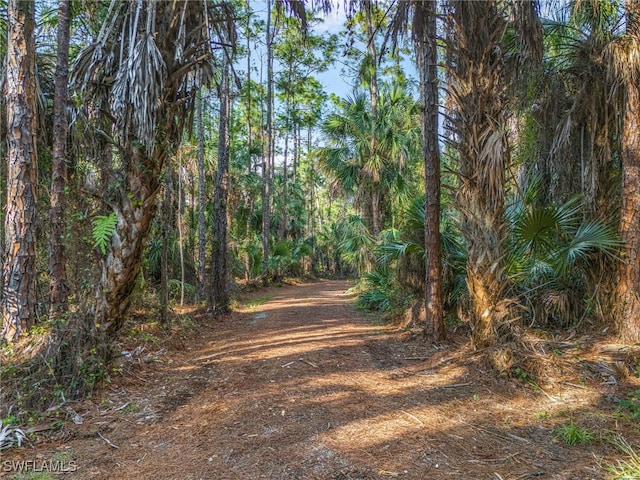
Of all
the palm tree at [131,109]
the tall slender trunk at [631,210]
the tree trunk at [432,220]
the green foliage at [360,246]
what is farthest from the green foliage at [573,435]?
the green foliage at [360,246]

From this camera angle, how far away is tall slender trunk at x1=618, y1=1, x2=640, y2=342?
16.2 ft

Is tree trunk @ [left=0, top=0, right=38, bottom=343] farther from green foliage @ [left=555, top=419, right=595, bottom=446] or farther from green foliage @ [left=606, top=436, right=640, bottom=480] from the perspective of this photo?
green foliage @ [left=606, top=436, right=640, bottom=480]

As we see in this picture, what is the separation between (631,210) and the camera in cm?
498

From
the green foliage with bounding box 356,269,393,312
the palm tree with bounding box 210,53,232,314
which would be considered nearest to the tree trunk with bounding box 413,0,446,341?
the green foliage with bounding box 356,269,393,312

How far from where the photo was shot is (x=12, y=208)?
4672mm

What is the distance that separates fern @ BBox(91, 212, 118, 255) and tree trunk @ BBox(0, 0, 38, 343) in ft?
2.90

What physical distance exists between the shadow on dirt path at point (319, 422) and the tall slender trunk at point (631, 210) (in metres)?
1.94

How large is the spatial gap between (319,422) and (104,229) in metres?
3.48

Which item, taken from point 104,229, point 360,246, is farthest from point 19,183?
point 360,246

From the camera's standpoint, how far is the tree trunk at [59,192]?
16.7 ft

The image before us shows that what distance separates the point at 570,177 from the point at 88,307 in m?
7.38

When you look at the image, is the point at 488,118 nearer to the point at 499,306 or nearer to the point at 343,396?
the point at 499,306

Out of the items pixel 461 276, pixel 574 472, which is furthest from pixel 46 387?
pixel 461 276

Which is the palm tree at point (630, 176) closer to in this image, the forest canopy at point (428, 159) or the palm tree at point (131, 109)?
the forest canopy at point (428, 159)
